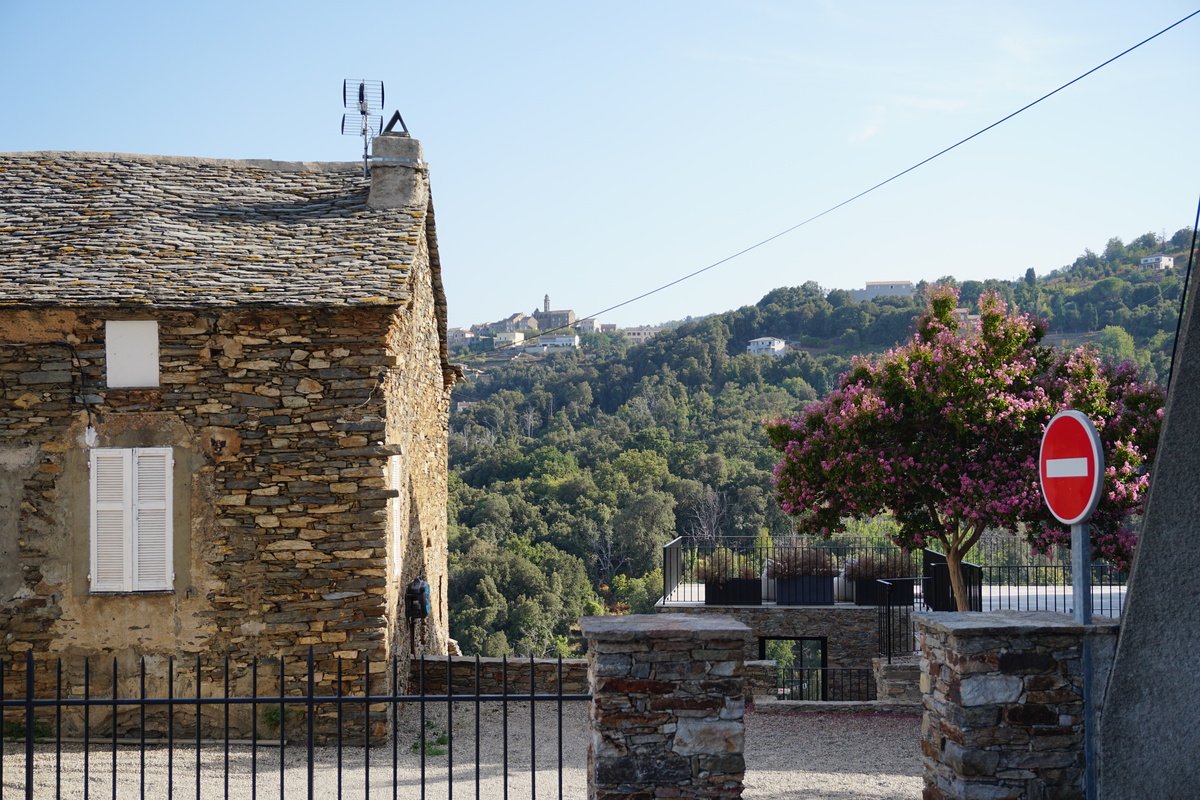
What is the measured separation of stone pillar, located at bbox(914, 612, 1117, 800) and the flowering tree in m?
5.19

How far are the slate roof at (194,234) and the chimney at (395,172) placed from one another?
0.21 metres

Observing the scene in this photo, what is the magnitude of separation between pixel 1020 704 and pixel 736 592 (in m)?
10.7

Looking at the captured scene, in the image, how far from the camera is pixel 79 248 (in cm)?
981

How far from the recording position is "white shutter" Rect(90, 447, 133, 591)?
9.02m

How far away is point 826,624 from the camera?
1498 centimetres

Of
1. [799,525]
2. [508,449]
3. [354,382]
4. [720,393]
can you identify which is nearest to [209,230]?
[354,382]

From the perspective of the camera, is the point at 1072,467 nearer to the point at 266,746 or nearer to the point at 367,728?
the point at 367,728

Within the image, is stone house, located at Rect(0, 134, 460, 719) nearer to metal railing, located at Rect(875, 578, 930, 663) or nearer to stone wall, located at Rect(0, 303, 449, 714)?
stone wall, located at Rect(0, 303, 449, 714)

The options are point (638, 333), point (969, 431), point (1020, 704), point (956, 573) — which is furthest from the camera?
point (638, 333)

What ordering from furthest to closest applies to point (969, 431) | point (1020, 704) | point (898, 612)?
point (898, 612) < point (969, 431) < point (1020, 704)

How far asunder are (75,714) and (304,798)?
3367 millimetres

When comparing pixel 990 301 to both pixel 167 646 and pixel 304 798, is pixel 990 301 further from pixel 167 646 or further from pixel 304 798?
pixel 167 646

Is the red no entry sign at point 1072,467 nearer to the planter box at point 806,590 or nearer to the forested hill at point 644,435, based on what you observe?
the planter box at point 806,590

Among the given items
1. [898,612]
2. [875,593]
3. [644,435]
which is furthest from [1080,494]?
[644,435]
